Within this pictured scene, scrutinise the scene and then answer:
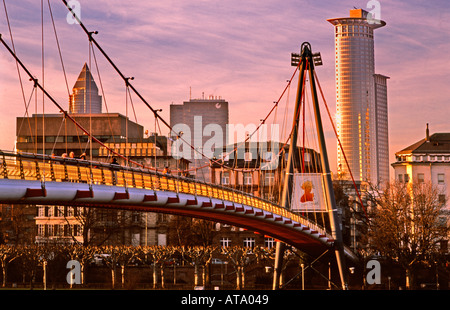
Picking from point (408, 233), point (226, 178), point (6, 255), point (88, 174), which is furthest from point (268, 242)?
point (88, 174)

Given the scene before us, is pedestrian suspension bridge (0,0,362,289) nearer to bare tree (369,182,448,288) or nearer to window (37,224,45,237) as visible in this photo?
bare tree (369,182,448,288)

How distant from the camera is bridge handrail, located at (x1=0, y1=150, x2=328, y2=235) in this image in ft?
122

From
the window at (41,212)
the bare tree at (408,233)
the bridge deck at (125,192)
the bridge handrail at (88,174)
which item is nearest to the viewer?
the bridge handrail at (88,174)

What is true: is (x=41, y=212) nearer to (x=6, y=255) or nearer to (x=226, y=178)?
(x=226, y=178)

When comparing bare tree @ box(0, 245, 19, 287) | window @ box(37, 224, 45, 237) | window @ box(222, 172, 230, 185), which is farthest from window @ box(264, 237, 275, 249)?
bare tree @ box(0, 245, 19, 287)

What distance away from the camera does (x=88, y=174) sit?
41438 mm

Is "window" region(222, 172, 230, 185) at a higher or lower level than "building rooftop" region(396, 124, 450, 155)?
lower

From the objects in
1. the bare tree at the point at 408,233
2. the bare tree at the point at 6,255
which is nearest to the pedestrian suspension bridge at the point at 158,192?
the bare tree at the point at 408,233

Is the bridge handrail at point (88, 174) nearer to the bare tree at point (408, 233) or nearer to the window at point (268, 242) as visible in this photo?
the bare tree at point (408, 233)

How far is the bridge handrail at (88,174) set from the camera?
37.2 m

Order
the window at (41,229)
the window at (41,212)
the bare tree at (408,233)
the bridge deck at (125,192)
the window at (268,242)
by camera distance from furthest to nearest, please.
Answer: the window at (41,212) → the window at (268,242) → the window at (41,229) → the bare tree at (408,233) → the bridge deck at (125,192)

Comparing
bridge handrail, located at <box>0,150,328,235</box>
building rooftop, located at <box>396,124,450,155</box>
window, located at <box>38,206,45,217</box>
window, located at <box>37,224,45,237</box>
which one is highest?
building rooftop, located at <box>396,124,450,155</box>
